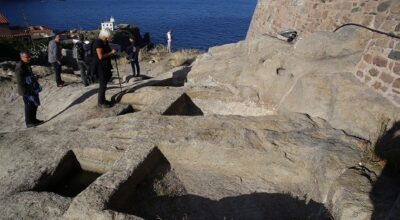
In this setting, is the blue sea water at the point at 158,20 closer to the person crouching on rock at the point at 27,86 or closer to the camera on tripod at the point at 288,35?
the camera on tripod at the point at 288,35

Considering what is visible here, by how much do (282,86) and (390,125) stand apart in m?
2.41

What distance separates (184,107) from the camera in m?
7.92

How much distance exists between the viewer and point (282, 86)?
7.00 meters

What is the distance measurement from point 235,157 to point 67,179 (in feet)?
9.38

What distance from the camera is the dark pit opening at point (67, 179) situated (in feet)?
16.9

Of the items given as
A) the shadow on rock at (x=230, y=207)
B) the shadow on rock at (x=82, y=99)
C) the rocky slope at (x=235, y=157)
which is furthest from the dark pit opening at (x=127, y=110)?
the shadow on rock at (x=230, y=207)

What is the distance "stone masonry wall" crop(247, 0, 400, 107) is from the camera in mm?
5285

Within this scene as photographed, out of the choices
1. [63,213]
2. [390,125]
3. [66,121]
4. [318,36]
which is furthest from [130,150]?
[318,36]

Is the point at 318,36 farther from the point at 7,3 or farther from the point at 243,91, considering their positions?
the point at 7,3

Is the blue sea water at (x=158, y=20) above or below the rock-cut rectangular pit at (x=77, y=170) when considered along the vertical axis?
below

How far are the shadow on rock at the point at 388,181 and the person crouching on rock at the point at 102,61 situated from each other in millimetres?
5527

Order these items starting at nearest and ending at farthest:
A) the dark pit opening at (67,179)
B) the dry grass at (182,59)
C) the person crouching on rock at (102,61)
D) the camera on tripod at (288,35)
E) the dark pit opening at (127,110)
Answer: the dark pit opening at (67,179), the person crouching on rock at (102,61), the dark pit opening at (127,110), the camera on tripod at (288,35), the dry grass at (182,59)

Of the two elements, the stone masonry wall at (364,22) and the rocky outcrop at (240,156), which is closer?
the rocky outcrop at (240,156)

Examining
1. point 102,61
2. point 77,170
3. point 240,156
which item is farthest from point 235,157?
point 102,61
